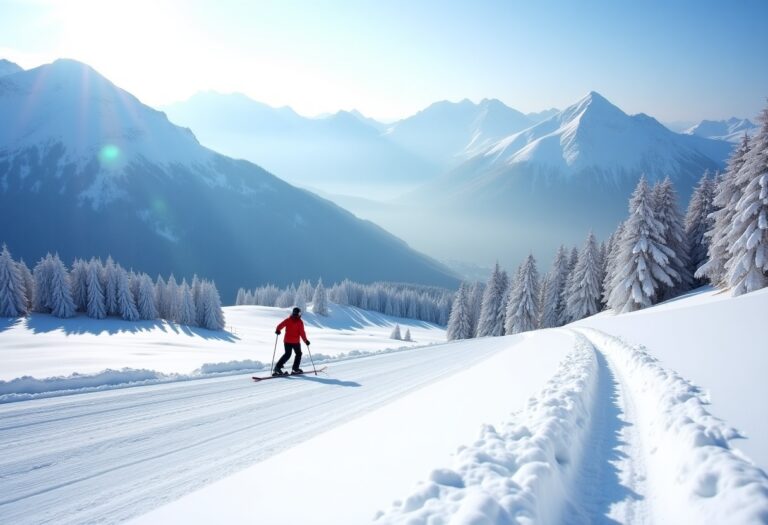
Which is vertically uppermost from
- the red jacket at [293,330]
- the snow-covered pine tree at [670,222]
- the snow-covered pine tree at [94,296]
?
the snow-covered pine tree at [670,222]

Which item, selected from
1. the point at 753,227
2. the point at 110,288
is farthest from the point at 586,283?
the point at 110,288

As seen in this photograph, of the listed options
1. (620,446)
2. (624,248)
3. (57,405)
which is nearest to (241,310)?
(624,248)

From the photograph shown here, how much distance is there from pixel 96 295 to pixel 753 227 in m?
66.4

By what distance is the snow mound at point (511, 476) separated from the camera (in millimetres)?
3209

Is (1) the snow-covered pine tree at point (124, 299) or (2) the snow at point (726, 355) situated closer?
(2) the snow at point (726, 355)

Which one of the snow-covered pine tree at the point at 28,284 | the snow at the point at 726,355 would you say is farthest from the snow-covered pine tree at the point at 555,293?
the snow-covered pine tree at the point at 28,284

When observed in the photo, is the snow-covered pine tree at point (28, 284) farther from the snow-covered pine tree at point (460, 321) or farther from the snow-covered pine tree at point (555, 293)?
the snow-covered pine tree at point (555, 293)

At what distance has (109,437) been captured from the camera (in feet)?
18.9

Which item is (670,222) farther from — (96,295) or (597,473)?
(96,295)

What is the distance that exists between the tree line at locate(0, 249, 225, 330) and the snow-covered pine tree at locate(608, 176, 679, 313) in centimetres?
5082

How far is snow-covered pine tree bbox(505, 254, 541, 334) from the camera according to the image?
47781 mm

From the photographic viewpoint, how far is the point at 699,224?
41.9 metres

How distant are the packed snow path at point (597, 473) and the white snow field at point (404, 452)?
0.9 inches

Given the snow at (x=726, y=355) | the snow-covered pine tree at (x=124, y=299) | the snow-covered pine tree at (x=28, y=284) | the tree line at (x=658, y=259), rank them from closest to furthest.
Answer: the snow at (x=726, y=355)
the tree line at (x=658, y=259)
the snow-covered pine tree at (x=28, y=284)
the snow-covered pine tree at (x=124, y=299)
